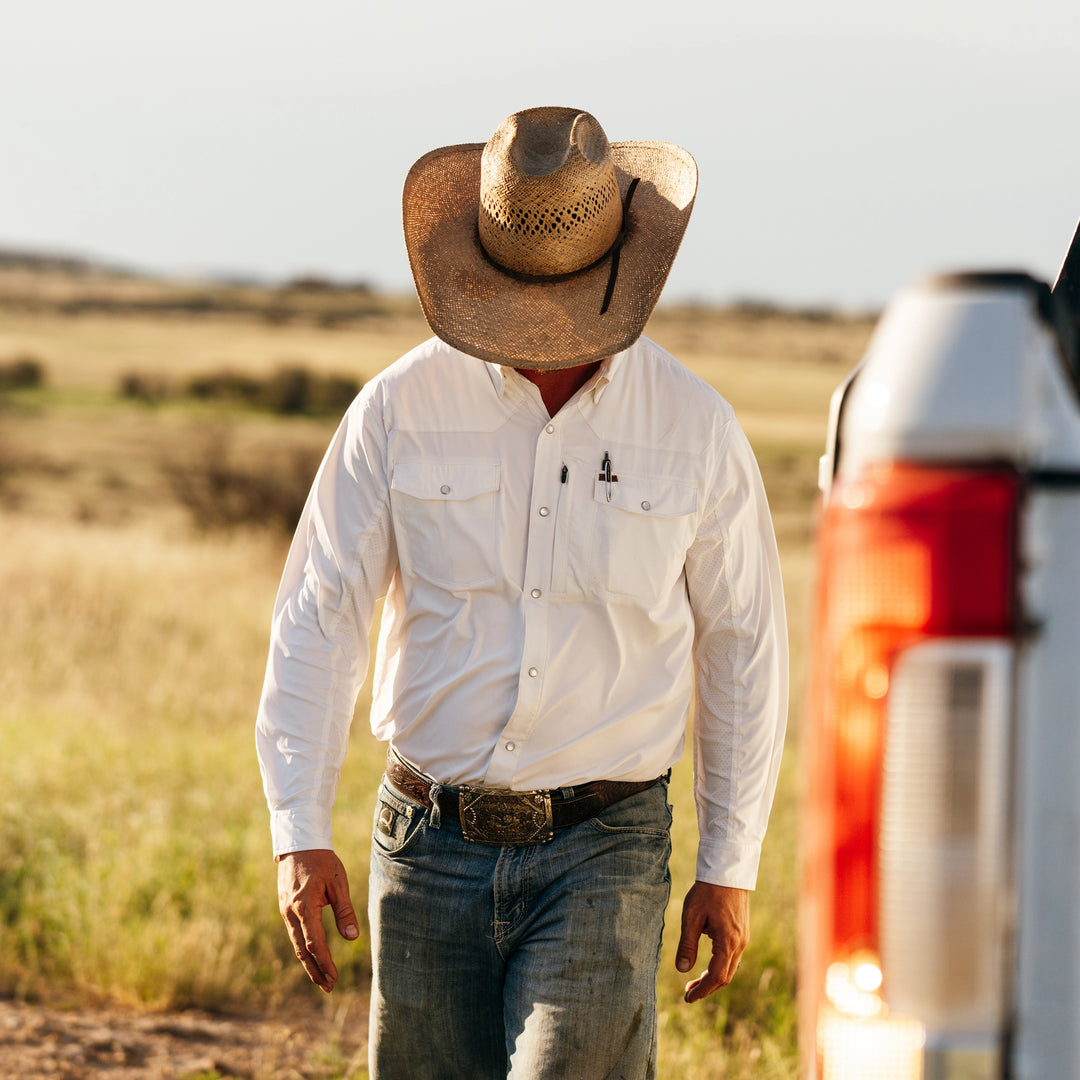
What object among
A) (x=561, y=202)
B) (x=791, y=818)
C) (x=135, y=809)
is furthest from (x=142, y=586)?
(x=561, y=202)

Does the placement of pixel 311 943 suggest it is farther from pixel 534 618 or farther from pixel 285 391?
pixel 285 391

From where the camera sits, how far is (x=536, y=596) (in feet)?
8.07

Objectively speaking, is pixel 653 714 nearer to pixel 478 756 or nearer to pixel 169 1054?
pixel 478 756

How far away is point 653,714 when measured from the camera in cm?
253

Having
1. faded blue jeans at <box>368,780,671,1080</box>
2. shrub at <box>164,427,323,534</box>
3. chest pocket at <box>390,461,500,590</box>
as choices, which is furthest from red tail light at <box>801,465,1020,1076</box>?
shrub at <box>164,427,323,534</box>

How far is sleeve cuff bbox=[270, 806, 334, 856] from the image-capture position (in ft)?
Answer: 8.27

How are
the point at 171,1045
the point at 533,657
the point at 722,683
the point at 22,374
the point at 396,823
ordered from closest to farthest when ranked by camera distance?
the point at 533,657, the point at 396,823, the point at 722,683, the point at 171,1045, the point at 22,374

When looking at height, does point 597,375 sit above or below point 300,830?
above

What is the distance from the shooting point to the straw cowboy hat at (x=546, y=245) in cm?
258

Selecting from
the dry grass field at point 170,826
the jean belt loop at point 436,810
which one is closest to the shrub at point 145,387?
the dry grass field at point 170,826

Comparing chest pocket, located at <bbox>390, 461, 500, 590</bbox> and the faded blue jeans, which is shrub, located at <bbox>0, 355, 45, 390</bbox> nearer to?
chest pocket, located at <bbox>390, 461, 500, 590</bbox>

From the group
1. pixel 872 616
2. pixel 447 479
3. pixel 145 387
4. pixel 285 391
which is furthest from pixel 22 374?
pixel 872 616

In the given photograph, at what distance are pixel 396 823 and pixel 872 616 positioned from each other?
5.10 ft

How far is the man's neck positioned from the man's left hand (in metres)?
0.95
